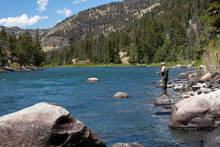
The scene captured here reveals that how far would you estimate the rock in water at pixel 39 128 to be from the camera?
7.58 metres

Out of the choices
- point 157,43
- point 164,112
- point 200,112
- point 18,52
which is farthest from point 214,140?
point 157,43

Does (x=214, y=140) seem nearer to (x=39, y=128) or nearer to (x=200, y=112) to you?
(x=200, y=112)

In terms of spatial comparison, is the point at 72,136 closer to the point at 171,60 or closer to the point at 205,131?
the point at 205,131

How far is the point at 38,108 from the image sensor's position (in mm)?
8211

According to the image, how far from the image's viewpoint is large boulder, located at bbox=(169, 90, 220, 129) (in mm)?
11289

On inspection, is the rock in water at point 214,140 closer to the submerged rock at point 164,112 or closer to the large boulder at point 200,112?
the large boulder at point 200,112

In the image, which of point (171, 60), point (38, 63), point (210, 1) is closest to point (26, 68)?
point (38, 63)

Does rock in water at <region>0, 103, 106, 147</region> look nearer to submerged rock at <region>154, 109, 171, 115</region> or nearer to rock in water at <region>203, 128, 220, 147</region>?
rock in water at <region>203, 128, 220, 147</region>

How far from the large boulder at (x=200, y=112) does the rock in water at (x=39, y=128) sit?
5313mm

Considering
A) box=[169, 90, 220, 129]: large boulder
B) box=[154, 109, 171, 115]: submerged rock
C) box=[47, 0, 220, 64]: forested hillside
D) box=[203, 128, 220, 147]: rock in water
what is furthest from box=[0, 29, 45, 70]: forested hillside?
box=[203, 128, 220, 147]: rock in water

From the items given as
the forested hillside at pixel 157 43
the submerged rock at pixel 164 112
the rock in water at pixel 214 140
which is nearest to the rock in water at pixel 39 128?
the rock in water at pixel 214 140

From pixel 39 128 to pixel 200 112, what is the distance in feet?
23.1

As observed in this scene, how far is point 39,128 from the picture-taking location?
25.1 ft

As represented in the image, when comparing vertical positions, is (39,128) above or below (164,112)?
above
